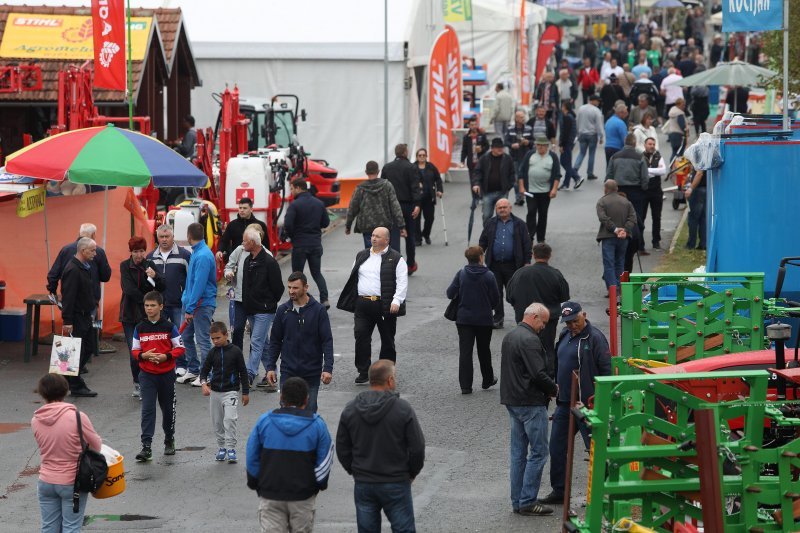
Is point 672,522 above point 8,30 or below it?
below

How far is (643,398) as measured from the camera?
8055mm

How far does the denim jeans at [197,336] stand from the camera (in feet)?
46.1

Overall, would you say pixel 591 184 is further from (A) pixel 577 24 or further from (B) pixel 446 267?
(A) pixel 577 24

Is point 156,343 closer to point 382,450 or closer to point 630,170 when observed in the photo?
point 382,450

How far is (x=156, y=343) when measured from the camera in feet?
37.4

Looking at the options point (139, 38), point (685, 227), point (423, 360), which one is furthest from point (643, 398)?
point (139, 38)

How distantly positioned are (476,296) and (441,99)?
12.6 meters

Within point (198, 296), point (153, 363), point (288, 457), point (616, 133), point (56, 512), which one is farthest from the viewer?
point (616, 133)

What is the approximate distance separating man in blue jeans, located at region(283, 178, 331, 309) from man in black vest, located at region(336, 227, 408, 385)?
3.37 m

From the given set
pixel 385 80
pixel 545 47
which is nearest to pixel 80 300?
pixel 385 80

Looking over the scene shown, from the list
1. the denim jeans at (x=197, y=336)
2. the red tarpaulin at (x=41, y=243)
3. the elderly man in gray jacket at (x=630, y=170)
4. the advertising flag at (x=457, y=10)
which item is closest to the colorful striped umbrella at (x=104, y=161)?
the red tarpaulin at (x=41, y=243)

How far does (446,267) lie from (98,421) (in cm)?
875

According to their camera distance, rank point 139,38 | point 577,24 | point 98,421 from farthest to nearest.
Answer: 1. point 577,24
2. point 139,38
3. point 98,421

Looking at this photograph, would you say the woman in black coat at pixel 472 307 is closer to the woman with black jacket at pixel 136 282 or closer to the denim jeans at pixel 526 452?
the woman with black jacket at pixel 136 282
